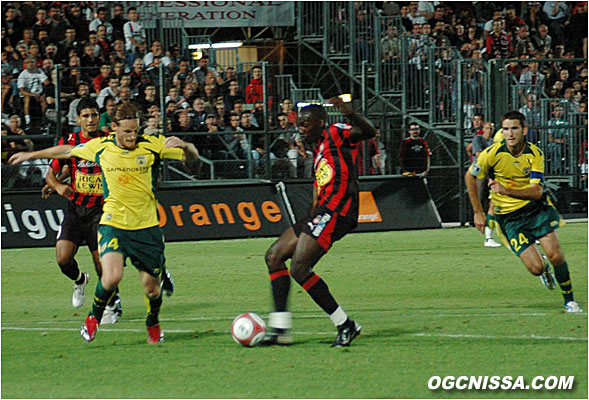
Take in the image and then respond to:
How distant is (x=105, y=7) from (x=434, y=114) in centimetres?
798

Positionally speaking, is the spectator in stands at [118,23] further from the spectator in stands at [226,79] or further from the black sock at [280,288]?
the black sock at [280,288]

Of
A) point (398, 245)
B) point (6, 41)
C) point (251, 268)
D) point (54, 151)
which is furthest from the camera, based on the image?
point (6, 41)

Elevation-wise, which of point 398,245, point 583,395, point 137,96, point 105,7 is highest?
point 105,7

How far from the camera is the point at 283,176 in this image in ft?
59.0

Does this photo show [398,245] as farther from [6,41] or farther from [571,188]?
[6,41]

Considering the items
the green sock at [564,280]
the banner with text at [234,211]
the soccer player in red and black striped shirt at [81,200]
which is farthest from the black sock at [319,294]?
the banner with text at [234,211]

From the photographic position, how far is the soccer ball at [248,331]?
7.63 metres

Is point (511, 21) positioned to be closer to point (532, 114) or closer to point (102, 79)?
point (532, 114)

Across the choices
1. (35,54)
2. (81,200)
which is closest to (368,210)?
(35,54)

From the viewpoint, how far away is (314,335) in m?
8.16

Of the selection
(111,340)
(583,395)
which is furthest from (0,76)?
(583,395)

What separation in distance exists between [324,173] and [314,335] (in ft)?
4.76

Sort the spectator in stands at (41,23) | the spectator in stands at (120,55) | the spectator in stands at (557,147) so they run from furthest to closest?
1. the spectator in stands at (41,23)
2. the spectator in stands at (120,55)
3. the spectator in stands at (557,147)

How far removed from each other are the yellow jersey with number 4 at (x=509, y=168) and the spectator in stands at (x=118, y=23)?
43.4 feet
